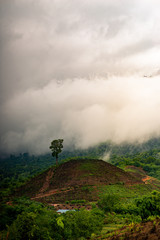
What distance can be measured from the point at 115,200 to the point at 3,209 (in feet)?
66.3

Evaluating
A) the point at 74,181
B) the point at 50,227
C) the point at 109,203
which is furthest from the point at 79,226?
the point at 74,181

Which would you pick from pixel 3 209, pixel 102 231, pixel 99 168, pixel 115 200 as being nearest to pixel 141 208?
pixel 115 200

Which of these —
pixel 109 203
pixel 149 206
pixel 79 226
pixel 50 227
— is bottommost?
pixel 149 206

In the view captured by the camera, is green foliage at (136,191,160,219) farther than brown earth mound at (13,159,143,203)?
No

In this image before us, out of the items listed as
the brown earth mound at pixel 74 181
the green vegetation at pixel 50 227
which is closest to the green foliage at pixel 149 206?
the green vegetation at pixel 50 227

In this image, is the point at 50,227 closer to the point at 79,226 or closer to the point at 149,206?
the point at 79,226

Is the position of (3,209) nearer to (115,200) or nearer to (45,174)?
(115,200)

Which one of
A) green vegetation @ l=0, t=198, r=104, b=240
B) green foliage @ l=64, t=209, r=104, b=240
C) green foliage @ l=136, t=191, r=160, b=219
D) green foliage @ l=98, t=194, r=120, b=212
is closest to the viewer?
green vegetation @ l=0, t=198, r=104, b=240

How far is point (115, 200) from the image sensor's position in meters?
33.3

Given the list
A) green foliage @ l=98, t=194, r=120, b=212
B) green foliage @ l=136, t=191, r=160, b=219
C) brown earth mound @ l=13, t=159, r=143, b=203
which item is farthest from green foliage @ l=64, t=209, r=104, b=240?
brown earth mound @ l=13, t=159, r=143, b=203

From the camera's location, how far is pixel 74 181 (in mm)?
55094

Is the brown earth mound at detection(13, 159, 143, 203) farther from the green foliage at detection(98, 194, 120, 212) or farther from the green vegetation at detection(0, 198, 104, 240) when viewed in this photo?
the green vegetation at detection(0, 198, 104, 240)

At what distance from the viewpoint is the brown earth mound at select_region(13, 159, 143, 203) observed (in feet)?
153

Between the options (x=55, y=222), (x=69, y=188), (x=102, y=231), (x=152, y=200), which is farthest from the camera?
(x=69, y=188)
